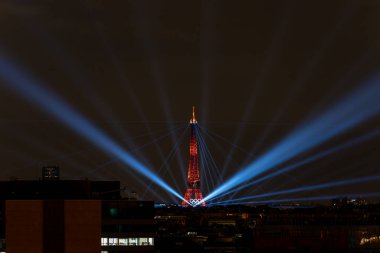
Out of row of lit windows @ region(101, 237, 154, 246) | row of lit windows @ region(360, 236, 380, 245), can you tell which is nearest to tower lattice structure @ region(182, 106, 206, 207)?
row of lit windows @ region(360, 236, 380, 245)

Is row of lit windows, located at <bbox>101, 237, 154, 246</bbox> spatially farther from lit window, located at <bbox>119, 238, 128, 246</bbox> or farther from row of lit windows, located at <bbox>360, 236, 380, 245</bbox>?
row of lit windows, located at <bbox>360, 236, 380, 245</bbox>

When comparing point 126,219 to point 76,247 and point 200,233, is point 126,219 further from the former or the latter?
point 200,233

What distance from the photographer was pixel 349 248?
4697cm

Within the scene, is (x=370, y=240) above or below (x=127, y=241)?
below

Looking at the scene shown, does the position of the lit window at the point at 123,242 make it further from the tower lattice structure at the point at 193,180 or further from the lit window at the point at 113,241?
the tower lattice structure at the point at 193,180

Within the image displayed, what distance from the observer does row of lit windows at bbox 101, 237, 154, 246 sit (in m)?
29.6

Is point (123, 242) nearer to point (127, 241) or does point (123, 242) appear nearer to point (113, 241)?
point (127, 241)

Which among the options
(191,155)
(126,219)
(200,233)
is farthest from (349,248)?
(191,155)

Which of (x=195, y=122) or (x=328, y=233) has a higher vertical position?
(x=195, y=122)

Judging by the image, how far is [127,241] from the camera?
30.0 meters

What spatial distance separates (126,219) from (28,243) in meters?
17.7

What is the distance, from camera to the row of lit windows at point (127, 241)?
97.1 feet

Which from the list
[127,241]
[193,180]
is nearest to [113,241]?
[127,241]

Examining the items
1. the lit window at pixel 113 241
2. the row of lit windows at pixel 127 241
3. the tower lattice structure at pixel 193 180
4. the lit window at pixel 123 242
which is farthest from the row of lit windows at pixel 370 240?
the tower lattice structure at pixel 193 180
